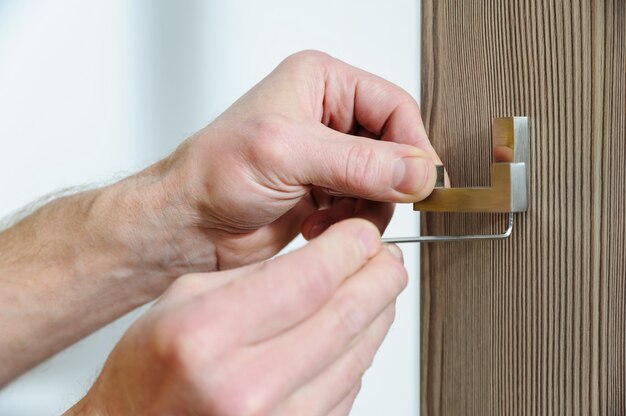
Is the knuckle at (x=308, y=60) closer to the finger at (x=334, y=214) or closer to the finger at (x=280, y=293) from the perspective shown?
the finger at (x=334, y=214)

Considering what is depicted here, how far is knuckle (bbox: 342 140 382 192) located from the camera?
1.60 ft

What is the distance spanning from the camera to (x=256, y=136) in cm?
52

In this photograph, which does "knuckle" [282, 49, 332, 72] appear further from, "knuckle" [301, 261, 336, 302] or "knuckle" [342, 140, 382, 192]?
"knuckle" [301, 261, 336, 302]

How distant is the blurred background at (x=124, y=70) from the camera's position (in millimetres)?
761

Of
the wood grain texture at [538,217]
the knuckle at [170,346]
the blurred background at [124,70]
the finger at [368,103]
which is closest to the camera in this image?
the knuckle at [170,346]

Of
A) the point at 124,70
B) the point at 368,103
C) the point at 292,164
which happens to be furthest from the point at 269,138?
the point at 124,70

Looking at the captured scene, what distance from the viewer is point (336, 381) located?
35 cm

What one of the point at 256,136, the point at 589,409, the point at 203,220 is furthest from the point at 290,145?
the point at 589,409

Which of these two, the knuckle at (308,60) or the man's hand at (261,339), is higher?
the knuckle at (308,60)

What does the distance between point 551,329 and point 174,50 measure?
541 mm

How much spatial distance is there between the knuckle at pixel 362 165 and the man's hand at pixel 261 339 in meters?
0.12

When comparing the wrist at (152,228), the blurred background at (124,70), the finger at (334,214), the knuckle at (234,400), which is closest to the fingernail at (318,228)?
the finger at (334,214)

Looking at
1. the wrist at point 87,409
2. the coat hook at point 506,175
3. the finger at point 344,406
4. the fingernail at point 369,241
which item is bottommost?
the finger at point 344,406

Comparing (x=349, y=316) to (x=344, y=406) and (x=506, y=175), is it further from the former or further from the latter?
(x=506, y=175)
